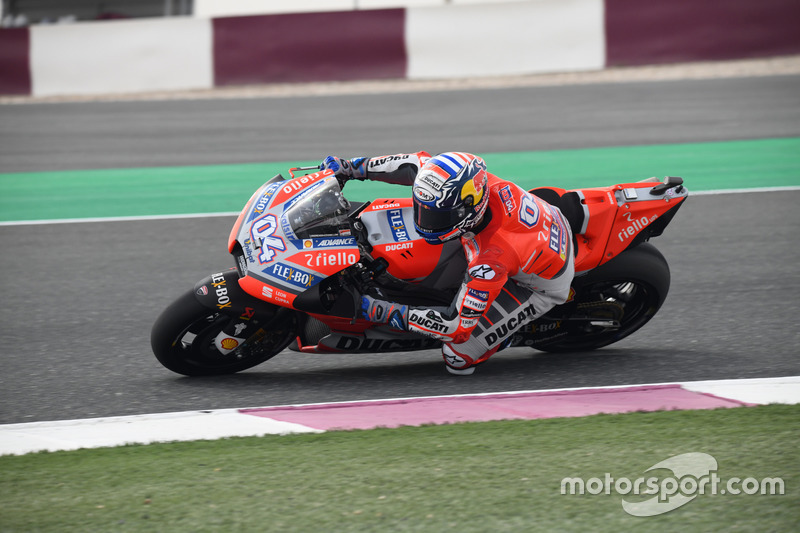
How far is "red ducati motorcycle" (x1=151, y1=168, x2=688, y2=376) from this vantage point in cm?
485

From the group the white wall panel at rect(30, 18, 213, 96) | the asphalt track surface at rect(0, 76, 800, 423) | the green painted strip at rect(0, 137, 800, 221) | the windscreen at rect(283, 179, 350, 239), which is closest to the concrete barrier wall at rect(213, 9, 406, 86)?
the white wall panel at rect(30, 18, 213, 96)

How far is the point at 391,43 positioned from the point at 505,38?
188 cm

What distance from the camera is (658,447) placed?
161 inches

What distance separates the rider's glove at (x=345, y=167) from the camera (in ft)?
17.1

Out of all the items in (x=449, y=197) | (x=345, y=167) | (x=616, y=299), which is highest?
(x=345, y=167)

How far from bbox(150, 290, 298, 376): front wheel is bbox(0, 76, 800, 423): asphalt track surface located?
0.33ft

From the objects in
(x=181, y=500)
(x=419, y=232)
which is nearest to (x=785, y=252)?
(x=419, y=232)

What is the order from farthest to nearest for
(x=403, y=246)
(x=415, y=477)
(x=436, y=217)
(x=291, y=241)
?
(x=403, y=246)
(x=291, y=241)
(x=436, y=217)
(x=415, y=477)

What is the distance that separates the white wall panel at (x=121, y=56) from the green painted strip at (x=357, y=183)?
5.32m

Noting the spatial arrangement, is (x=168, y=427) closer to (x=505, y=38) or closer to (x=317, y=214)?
(x=317, y=214)

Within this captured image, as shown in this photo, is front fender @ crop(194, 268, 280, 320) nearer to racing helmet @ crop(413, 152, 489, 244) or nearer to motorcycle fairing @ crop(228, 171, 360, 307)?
motorcycle fairing @ crop(228, 171, 360, 307)

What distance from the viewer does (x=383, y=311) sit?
16.2 feet

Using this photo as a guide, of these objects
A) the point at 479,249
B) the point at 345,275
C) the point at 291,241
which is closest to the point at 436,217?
the point at 479,249

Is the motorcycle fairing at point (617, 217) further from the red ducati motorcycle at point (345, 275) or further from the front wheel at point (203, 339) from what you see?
the front wheel at point (203, 339)
